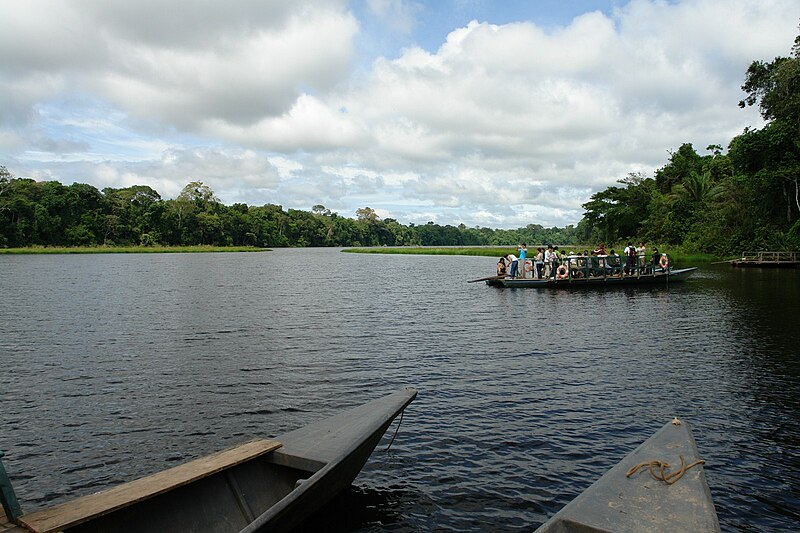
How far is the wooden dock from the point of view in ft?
154

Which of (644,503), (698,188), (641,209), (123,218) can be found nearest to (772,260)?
(698,188)

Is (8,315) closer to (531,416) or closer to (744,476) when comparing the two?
(531,416)

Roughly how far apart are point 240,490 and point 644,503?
449 centimetres

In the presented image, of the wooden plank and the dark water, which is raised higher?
the wooden plank

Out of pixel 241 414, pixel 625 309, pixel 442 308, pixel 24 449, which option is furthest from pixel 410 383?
pixel 625 309

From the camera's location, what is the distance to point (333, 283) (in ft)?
140

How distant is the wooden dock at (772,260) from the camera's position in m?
46.8

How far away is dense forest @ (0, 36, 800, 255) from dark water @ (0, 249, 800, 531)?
81.3 ft

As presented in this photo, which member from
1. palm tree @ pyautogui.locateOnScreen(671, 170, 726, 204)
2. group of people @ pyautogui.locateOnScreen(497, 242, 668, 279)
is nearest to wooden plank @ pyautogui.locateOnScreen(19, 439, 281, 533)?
group of people @ pyautogui.locateOnScreen(497, 242, 668, 279)

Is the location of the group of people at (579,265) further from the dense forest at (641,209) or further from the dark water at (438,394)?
the dense forest at (641,209)

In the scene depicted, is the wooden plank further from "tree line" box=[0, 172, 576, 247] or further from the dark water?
"tree line" box=[0, 172, 576, 247]

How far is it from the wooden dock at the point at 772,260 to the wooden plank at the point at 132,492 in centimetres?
5312

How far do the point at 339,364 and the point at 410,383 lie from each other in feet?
9.51

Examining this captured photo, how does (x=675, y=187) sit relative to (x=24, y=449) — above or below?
above
